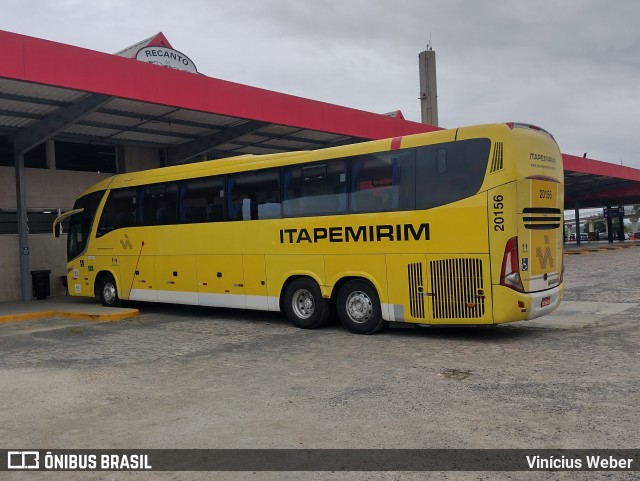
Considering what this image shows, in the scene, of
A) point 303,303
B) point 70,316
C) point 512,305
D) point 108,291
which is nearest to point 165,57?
point 108,291

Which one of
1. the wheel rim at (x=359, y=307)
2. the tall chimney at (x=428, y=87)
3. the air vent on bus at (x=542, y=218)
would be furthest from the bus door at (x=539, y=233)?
the tall chimney at (x=428, y=87)

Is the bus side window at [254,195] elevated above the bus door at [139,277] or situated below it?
above

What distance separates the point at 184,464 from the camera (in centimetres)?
434

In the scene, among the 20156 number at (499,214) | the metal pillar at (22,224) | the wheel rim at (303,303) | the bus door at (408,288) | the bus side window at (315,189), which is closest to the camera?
the 20156 number at (499,214)

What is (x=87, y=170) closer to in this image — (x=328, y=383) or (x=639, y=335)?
(x=328, y=383)

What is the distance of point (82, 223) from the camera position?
15.8m

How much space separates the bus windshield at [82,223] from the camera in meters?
15.5

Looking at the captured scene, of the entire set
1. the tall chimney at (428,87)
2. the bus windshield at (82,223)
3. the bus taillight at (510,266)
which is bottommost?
the bus taillight at (510,266)

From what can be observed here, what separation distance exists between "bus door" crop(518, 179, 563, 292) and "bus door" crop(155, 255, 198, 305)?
288 inches

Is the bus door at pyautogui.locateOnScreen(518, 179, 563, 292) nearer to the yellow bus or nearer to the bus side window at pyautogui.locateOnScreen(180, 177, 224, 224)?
the yellow bus

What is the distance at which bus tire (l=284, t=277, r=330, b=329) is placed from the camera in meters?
10.7

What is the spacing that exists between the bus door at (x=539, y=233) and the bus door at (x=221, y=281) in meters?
5.81

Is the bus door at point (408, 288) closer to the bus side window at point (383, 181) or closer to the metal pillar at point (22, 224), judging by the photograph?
the bus side window at point (383, 181)

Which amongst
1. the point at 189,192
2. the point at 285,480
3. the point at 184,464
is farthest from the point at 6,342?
the point at 285,480
